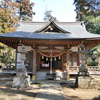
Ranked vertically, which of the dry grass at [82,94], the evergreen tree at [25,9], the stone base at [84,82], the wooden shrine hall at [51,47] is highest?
the evergreen tree at [25,9]

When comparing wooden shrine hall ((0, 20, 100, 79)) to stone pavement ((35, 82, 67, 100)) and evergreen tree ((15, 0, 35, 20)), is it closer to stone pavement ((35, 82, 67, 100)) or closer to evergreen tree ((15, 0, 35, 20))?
stone pavement ((35, 82, 67, 100))

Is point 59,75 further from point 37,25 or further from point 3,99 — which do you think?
point 37,25

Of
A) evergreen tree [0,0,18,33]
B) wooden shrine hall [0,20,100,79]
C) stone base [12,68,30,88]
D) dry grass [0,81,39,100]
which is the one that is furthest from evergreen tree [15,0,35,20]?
dry grass [0,81,39,100]

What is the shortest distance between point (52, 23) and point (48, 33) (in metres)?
1.29

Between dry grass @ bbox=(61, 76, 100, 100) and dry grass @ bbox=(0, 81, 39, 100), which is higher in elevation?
dry grass @ bbox=(0, 81, 39, 100)

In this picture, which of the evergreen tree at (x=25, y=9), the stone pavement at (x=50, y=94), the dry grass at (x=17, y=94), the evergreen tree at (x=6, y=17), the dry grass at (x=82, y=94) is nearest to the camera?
the stone pavement at (x=50, y=94)

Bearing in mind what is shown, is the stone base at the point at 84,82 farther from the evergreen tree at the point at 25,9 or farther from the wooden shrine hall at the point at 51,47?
the evergreen tree at the point at 25,9

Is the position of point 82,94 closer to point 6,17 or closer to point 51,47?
point 51,47

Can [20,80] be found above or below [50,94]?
above

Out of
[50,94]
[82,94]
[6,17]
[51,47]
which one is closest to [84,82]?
[82,94]

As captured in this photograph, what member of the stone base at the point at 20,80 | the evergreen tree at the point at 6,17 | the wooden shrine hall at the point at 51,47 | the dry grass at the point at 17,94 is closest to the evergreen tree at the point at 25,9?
the evergreen tree at the point at 6,17

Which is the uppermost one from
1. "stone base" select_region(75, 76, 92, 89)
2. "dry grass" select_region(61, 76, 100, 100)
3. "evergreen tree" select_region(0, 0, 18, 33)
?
"evergreen tree" select_region(0, 0, 18, 33)

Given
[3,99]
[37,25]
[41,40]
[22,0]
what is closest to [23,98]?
[3,99]

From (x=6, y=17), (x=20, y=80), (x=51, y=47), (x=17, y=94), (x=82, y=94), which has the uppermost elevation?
(x=6, y=17)
